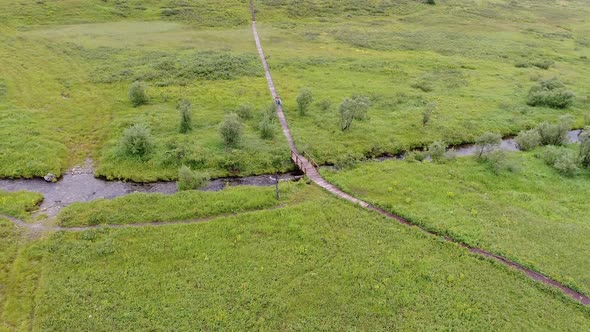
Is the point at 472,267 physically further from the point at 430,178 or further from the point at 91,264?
the point at 91,264

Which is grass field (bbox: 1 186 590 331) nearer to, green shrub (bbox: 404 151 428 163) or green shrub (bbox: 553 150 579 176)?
green shrub (bbox: 404 151 428 163)

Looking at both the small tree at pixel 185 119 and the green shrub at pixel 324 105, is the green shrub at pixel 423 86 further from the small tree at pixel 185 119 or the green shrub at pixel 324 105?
the small tree at pixel 185 119

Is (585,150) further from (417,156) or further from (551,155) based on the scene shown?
(417,156)

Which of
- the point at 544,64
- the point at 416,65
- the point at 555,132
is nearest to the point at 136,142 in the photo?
the point at 555,132

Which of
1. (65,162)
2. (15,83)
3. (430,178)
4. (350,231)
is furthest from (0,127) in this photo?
(430,178)

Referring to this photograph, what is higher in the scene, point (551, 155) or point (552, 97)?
point (552, 97)

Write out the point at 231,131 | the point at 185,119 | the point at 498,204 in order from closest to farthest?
the point at 498,204 → the point at 231,131 → the point at 185,119

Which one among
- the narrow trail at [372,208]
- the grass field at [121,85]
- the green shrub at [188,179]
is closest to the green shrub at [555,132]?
the narrow trail at [372,208]

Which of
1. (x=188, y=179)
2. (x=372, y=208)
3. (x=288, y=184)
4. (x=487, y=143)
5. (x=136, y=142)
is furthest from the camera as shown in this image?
(x=487, y=143)
